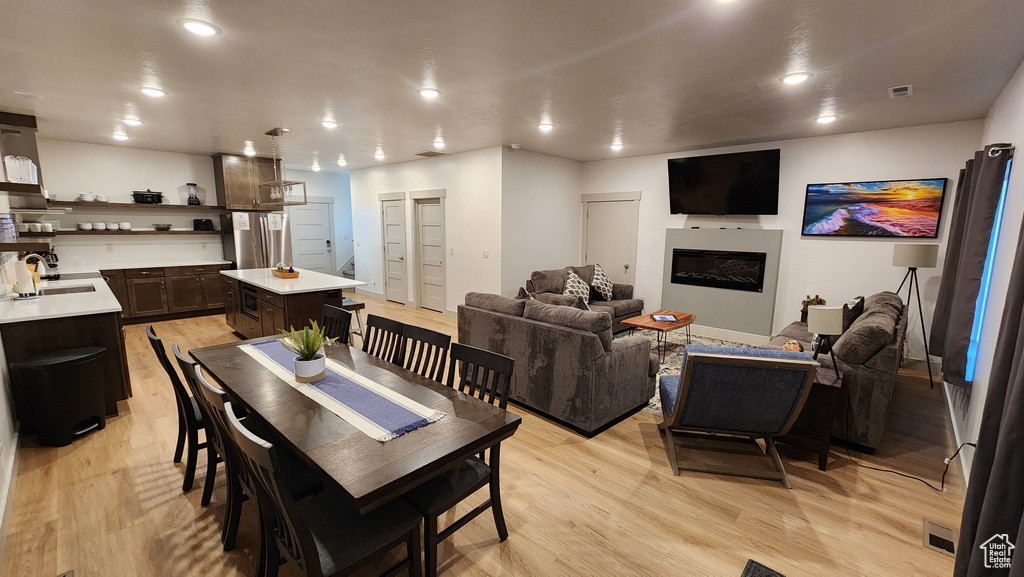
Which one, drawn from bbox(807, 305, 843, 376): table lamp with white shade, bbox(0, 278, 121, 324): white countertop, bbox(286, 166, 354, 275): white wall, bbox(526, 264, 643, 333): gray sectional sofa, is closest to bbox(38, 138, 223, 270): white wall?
bbox(286, 166, 354, 275): white wall

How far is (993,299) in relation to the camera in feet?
8.65

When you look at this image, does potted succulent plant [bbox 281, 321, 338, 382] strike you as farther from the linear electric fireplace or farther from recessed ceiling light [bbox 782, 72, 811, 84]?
the linear electric fireplace

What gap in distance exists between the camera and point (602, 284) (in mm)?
6398

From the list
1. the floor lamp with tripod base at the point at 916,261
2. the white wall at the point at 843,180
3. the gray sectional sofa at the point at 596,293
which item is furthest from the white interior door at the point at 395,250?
the floor lamp with tripod base at the point at 916,261

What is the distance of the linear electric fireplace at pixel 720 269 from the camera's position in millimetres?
5590

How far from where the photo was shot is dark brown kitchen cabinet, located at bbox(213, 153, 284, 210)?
6789mm

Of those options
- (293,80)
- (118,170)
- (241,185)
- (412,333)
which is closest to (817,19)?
(412,333)

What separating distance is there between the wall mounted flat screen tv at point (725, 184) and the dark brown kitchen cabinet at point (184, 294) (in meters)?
7.41

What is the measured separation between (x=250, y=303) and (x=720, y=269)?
620 centimetres

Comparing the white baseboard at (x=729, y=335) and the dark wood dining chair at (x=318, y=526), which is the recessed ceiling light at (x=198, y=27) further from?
the white baseboard at (x=729, y=335)

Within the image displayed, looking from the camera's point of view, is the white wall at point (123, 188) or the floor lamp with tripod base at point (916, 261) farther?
the white wall at point (123, 188)

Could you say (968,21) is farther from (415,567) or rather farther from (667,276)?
(667,276)

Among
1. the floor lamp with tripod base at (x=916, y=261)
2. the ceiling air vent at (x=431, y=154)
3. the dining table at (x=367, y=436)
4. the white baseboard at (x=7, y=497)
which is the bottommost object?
the white baseboard at (x=7, y=497)

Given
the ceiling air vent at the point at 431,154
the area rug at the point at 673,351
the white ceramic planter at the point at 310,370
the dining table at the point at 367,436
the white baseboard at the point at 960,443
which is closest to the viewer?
the dining table at the point at 367,436
